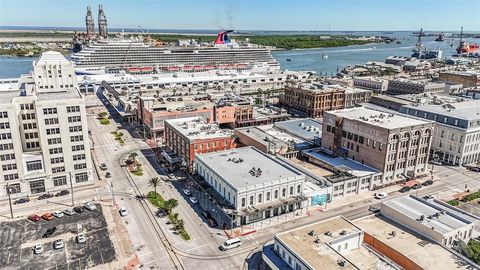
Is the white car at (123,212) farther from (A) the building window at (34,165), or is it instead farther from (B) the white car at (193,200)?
(A) the building window at (34,165)

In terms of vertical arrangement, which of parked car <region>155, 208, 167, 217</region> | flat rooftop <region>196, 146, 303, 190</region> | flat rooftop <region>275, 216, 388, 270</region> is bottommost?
parked car <region>155, 208, 167, 217</region>

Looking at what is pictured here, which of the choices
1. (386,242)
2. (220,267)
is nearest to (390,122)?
(386,242)

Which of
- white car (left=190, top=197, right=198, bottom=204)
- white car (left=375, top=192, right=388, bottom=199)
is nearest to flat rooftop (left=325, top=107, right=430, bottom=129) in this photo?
white car (left=375, top=192, right=388, bottom=199)

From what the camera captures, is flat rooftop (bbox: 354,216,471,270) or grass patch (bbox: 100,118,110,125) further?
grass patch (bbox: 100,118,110,125)

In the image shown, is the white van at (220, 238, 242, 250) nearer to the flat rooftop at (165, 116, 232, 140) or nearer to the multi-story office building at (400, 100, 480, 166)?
the flat rooftop at (165, 116, 232, 140)

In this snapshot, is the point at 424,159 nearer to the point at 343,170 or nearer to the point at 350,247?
the point at 343,170

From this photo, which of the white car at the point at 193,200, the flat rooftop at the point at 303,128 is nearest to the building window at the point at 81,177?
the white car at the point at 193,200

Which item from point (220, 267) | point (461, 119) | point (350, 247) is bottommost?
point (220, 267)
